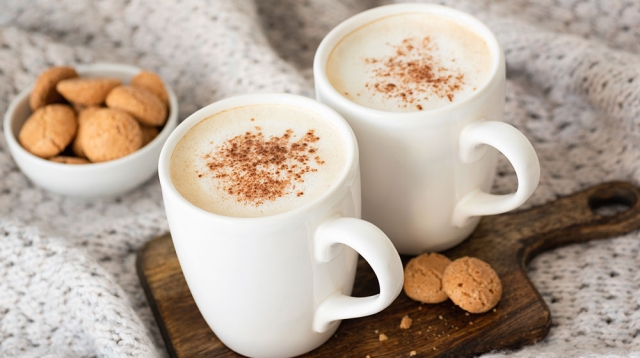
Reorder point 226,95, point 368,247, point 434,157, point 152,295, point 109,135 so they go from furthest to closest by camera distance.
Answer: point 226,95
point 109,135
point 152,295
point 434,157
point 368,247

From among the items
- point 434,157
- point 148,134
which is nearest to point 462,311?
point 434,157

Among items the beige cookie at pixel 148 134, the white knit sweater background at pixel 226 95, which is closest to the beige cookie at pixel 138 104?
the beige cookie at pixel 148 134

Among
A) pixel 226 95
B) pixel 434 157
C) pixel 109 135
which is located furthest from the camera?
pixel 226 95

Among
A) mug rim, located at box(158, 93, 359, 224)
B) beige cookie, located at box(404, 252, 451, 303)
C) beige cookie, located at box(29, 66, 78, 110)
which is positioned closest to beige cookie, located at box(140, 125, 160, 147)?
beige cookie, located at box(29, 66, 78, 110)

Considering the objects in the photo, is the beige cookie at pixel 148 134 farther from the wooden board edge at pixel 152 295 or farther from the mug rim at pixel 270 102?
the mug rim at pixel 270 102

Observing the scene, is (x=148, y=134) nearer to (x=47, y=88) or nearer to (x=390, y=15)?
(x=47, y=88)

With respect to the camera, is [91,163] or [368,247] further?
[91,163]

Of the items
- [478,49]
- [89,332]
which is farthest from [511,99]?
[89,332]
